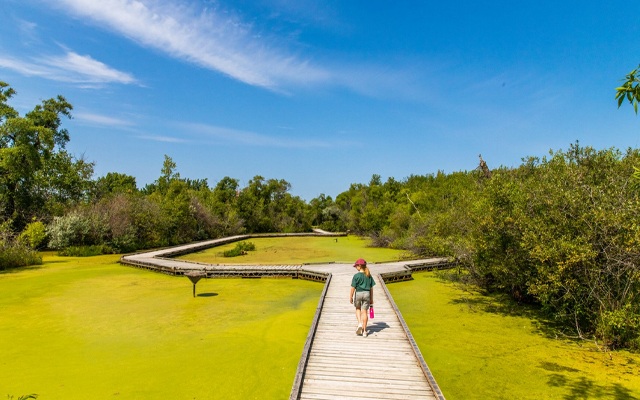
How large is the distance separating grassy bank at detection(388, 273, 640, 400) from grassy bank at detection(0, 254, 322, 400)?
3.07 metres

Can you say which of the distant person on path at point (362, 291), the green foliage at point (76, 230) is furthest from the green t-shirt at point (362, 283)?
the green foliage at point (76, 230)

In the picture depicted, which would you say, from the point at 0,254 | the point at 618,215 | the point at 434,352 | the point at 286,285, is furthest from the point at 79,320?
the point at 618,215

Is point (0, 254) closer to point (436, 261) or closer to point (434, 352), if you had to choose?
point (434, 352)

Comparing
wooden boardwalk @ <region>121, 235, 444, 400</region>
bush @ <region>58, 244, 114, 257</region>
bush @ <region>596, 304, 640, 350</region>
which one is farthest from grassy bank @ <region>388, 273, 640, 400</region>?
bush @ <region>58, 244, 114, 257</region>

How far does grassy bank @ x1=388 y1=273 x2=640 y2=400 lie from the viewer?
6.32 m

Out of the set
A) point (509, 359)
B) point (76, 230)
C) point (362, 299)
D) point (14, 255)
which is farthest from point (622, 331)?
point (76, 230)

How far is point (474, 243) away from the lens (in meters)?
11.4

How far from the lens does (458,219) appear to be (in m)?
15.5

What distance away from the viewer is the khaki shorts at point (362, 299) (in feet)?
25.3

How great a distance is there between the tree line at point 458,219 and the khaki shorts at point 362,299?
407cm

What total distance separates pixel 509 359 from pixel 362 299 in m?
3.32

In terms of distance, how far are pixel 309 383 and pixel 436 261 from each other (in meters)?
15.3

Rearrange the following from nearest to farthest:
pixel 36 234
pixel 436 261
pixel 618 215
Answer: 1. pixel 618 215
2. pixel 436 261
3. pixel 36 234

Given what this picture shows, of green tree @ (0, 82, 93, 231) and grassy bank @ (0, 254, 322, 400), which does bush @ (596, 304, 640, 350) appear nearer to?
grassy bank @ (0, 254, 322, 400)
